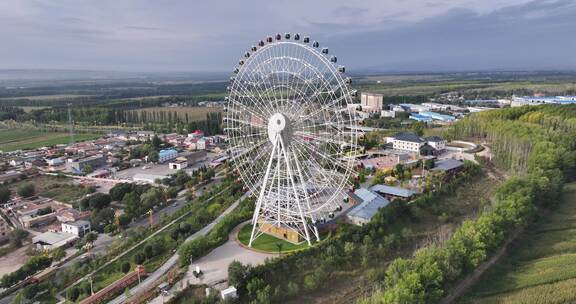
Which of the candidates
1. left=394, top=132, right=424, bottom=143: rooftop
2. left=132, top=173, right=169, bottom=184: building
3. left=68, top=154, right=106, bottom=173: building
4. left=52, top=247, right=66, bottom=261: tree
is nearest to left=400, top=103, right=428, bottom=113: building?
left=394, top=132, right=424, bottom=143: rooftop

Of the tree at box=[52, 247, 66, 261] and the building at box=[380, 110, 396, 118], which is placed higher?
the building at box=[380, 110, 396, 118]

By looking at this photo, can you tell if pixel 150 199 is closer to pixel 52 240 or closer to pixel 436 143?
pixel 52 240

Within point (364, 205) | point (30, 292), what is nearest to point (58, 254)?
point (30, 292)

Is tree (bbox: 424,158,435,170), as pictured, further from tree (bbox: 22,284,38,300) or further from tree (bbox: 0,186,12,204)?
tree (bbox: 0,186,12,204)

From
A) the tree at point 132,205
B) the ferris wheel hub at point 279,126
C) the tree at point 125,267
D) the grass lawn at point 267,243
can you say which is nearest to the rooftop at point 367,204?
the grass lawn at point 267,243

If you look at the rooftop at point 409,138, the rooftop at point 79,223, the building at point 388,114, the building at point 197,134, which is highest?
the building at point 388,114

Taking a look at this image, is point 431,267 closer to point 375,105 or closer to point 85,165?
point 85,165

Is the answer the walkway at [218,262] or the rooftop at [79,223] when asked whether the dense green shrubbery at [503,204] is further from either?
the rooftop at [79,223]
